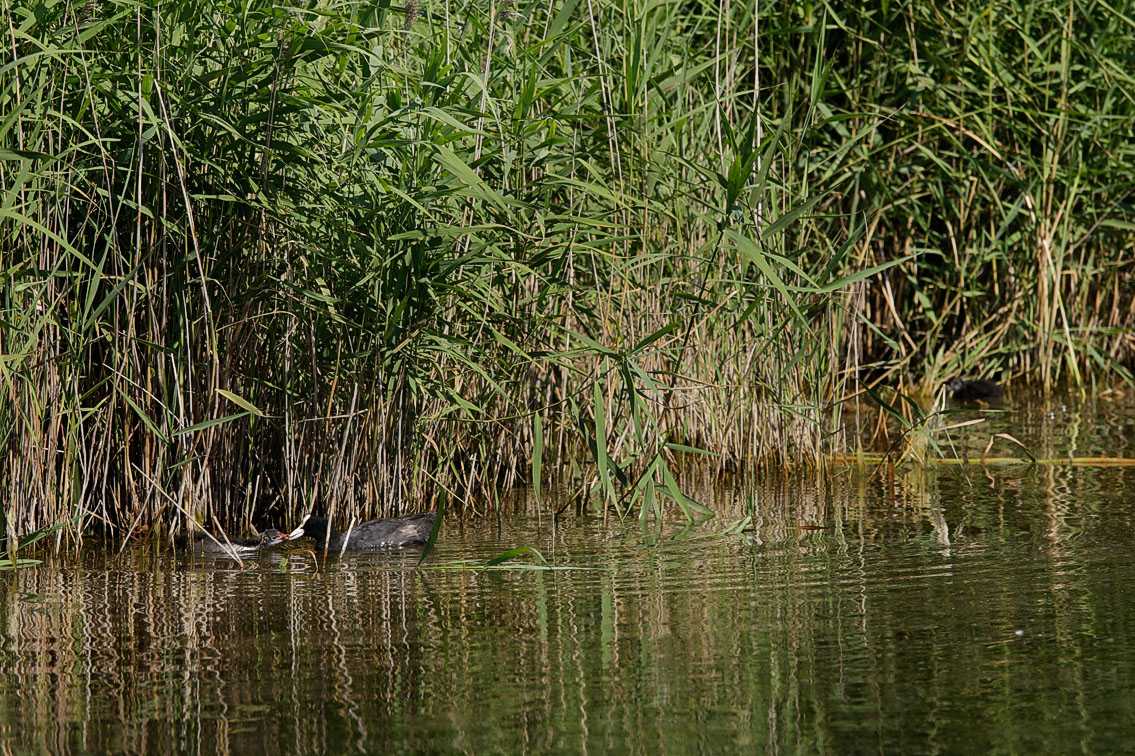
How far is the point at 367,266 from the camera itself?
555 centimetres

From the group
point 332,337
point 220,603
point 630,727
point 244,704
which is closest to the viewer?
point 630,727

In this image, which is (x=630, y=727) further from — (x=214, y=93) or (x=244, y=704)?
(x=214, y=93)

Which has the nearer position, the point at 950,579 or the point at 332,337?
the point at 950,579

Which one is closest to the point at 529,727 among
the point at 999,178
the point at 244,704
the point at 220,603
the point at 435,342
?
the point at 244,704

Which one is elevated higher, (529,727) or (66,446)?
(66,446)

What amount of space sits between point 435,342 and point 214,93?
40.0 inches

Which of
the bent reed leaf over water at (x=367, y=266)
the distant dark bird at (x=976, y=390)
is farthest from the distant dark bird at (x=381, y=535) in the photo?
the distant dark bird at (x=976, y=390)

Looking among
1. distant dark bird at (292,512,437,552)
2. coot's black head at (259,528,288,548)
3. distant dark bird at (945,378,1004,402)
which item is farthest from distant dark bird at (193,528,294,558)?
distant dark bird at (945,378,1004,402)

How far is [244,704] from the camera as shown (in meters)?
3.77

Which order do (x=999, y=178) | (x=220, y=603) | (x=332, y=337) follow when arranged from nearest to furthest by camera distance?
1. (x=220, y=603)
2. (x=332, y=337)
3. (x=999, y=178)

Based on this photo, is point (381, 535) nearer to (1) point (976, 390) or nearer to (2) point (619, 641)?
(2) point (619, 641)

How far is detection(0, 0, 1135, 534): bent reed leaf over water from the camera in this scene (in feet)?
17.6

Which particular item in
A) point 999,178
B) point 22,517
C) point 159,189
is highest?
point 999,178

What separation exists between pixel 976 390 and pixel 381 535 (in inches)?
172
